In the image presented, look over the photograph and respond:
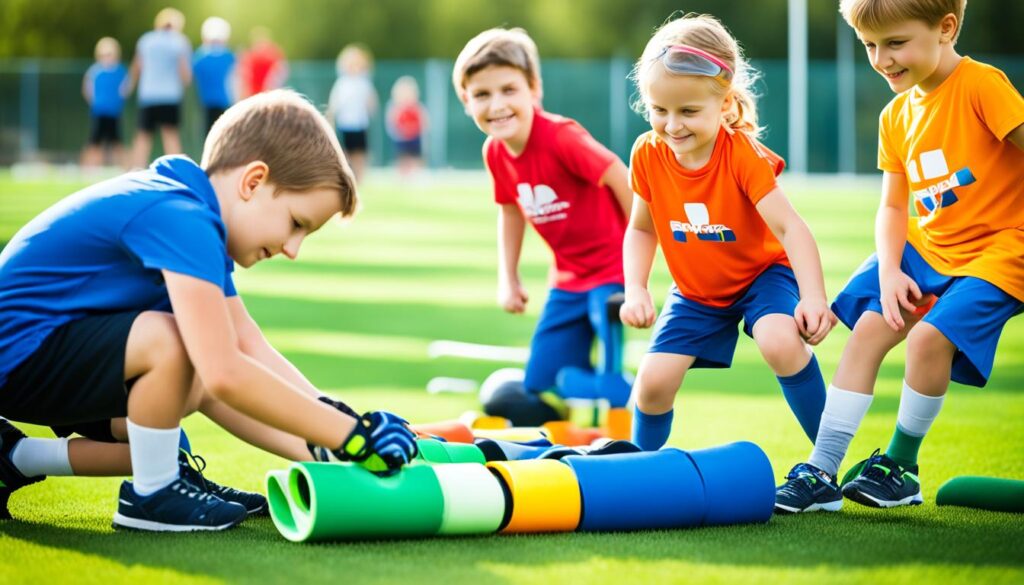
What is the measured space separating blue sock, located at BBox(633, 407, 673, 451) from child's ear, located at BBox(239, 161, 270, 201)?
1594mm

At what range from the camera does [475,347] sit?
7.36 metres

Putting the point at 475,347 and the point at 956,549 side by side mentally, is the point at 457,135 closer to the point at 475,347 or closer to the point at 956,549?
the point at 475,347

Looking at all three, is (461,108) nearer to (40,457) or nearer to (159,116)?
(159,116)

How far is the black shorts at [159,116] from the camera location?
55.3ft

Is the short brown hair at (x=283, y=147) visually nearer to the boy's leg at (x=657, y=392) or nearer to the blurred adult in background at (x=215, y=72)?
the boy's leg at (x=657, y=392)

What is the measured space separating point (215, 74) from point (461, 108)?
14.8m

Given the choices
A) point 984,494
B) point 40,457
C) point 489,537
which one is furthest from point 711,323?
point 40,457

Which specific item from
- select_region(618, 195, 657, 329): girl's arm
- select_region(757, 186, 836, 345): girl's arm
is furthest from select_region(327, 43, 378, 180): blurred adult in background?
select_region(757, 186, 836, 345): girl's arm

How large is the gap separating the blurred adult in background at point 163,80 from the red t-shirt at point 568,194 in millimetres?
11766

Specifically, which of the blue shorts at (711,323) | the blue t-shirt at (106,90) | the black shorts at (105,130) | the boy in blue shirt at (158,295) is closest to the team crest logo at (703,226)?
the blue shorts at (711,323)

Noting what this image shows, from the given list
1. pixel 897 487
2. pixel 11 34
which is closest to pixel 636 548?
pixel 897 487

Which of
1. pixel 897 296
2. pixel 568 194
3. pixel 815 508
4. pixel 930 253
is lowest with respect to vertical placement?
pixel 815 508

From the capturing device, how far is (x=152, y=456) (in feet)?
11.4

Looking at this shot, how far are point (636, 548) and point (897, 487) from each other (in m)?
1.05
